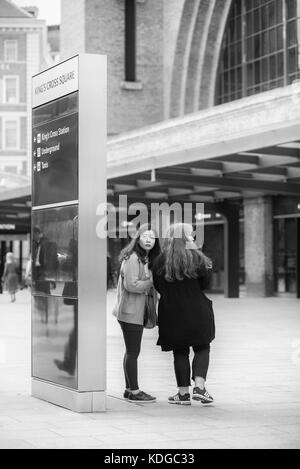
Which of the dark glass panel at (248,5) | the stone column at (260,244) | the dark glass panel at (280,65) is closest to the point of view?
the stone column at (260,244)

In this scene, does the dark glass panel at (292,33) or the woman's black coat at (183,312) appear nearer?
the woman's black coat at (183,312)

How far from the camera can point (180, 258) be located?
8.70 meters

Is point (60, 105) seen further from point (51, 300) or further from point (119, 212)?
point (119, 212)

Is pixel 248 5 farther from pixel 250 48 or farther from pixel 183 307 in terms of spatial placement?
pixel 183 307

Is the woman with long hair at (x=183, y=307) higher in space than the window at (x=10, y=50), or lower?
lower

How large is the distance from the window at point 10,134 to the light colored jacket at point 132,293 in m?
70.6

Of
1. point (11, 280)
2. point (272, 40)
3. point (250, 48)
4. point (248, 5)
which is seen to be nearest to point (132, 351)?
point (11, 280)

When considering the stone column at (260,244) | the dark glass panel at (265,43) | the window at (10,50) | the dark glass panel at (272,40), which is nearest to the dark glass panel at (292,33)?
the dark glass panel at (272,40)

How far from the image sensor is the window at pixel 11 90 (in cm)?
7919

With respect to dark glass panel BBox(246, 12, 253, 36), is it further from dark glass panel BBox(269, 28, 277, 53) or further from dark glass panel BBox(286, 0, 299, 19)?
dark glass panel BBox(286, 0, 299, 19)

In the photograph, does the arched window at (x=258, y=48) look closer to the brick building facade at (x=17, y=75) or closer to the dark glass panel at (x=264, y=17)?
the dark glass panel at (x=264, y=17)

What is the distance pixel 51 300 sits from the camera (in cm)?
888
